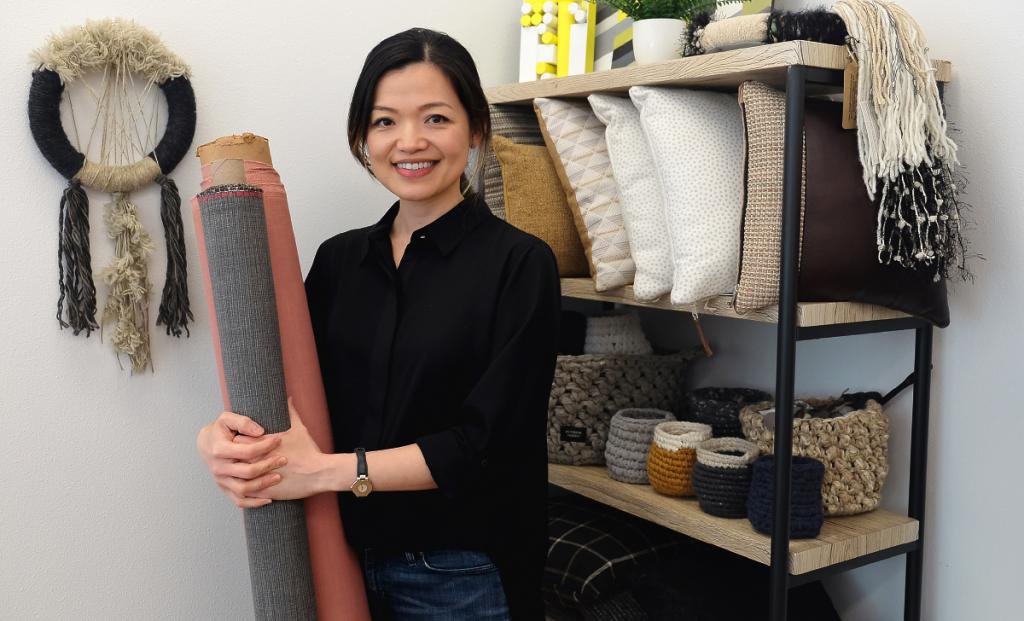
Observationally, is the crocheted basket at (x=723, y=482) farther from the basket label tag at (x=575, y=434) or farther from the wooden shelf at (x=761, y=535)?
the basket label tag at (x=575, y=434)

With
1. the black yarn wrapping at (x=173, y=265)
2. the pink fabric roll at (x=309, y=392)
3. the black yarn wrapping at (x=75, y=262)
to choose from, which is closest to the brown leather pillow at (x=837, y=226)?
the pink fabric roll at (x=309, y=392)

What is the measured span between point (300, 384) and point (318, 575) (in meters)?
0.26

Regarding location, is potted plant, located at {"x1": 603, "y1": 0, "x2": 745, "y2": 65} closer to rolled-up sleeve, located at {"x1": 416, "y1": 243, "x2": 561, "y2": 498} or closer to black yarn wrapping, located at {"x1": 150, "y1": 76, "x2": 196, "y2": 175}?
rolled-up sleeve, located at {"x1": 416, "y1": 243, "x2": 561, "y2": 498}

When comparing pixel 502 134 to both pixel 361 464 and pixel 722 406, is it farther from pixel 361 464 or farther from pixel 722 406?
pixel 361 464

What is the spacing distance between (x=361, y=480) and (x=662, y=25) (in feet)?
3.02

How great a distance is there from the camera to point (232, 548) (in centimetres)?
171

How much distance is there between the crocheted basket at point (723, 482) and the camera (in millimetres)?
→ 1516

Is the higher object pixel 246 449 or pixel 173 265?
pixel 173 265

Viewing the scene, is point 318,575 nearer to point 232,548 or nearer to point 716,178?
point 232,548

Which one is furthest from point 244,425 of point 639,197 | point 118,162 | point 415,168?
point 639,197

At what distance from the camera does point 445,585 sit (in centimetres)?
127

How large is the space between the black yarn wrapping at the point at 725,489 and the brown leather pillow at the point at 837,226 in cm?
31

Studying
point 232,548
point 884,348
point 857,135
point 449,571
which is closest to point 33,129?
point 232,548

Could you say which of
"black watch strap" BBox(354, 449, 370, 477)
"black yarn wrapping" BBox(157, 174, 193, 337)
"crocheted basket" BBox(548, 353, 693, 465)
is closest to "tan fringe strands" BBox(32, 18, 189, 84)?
"black yarn wrapping" BBox(157, 174, 193, 337)
